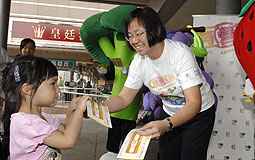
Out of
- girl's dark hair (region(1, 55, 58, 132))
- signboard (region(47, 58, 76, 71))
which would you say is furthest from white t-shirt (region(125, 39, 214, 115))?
signboard (region(47, 58, 76, 71))

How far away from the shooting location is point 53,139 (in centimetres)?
117

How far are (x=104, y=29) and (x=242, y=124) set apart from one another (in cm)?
178

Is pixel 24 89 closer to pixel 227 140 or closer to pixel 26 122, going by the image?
pixel 26 122

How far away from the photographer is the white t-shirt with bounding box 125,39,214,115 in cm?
139

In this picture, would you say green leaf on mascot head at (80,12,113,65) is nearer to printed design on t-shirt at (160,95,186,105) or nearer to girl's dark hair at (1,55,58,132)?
printed design on t-shirt at (160,95,186,105)

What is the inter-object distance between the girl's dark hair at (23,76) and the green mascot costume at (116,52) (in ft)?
4.38

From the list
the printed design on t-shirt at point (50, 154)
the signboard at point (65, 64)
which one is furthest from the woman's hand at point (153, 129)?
the signboard at point (65, 64)

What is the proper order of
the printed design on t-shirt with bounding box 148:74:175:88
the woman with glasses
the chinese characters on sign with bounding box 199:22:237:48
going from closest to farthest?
the woman with glasses, the printed design on t-shirt with bounding box 148:74:175:88, the chinese characters on sign with bounding box 199:22:237:48

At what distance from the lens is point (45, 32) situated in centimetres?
970

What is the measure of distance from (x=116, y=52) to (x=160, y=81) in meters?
1.28

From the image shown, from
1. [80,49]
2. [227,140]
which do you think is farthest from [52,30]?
[227,140]

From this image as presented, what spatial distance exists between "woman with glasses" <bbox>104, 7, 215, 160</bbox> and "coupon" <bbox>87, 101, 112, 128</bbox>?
0.20m

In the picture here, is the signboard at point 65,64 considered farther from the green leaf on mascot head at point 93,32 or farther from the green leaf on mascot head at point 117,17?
→ the green leaf on mascot head at point 117,17

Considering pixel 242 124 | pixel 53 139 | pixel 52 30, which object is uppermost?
pixel 52 30
